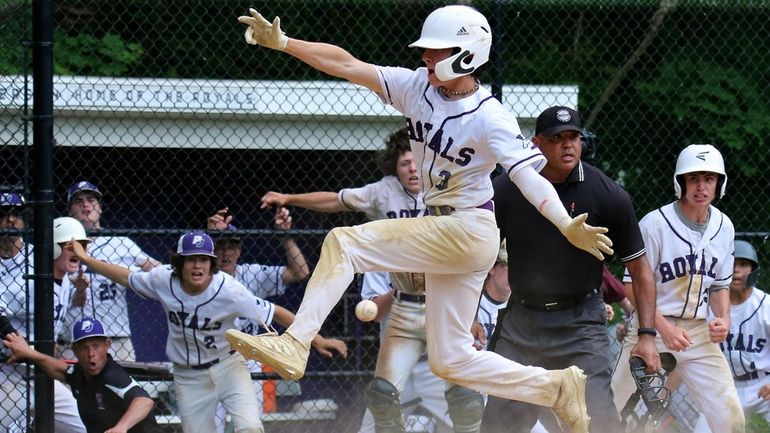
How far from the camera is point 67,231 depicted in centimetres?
711

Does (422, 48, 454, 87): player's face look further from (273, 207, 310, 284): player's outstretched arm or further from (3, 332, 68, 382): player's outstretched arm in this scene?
(3, 332, 68, 382): player's outstretched arm

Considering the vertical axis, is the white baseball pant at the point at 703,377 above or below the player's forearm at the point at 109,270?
below

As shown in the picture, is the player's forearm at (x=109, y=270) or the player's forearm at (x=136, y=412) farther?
the player's forearm at (x=109, y=270)

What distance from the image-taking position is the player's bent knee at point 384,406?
6527 millimetres

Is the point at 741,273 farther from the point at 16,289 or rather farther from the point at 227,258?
the point at 16,289

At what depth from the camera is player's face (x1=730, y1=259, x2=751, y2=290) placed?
7.79m

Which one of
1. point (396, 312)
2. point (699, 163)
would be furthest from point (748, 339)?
point (396, 312)

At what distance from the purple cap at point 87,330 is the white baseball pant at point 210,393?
53 cm

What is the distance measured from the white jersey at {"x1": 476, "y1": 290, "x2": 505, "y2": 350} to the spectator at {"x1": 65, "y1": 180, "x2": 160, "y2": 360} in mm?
2013

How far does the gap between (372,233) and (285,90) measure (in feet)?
9.02

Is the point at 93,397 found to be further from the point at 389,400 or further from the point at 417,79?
the point at 417,79

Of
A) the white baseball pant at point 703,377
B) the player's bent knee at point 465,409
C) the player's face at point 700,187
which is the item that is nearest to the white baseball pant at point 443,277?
the player's bent knee at point 465,409

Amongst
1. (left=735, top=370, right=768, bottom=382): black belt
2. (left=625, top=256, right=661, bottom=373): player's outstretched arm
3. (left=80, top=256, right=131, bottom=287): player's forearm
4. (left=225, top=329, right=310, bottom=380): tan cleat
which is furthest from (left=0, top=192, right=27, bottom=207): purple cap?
(left=735, top=370, right=768, bottom=382): black belt

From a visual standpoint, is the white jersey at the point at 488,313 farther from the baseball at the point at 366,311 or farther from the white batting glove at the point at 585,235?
the white batting glove at the point at 585,235
